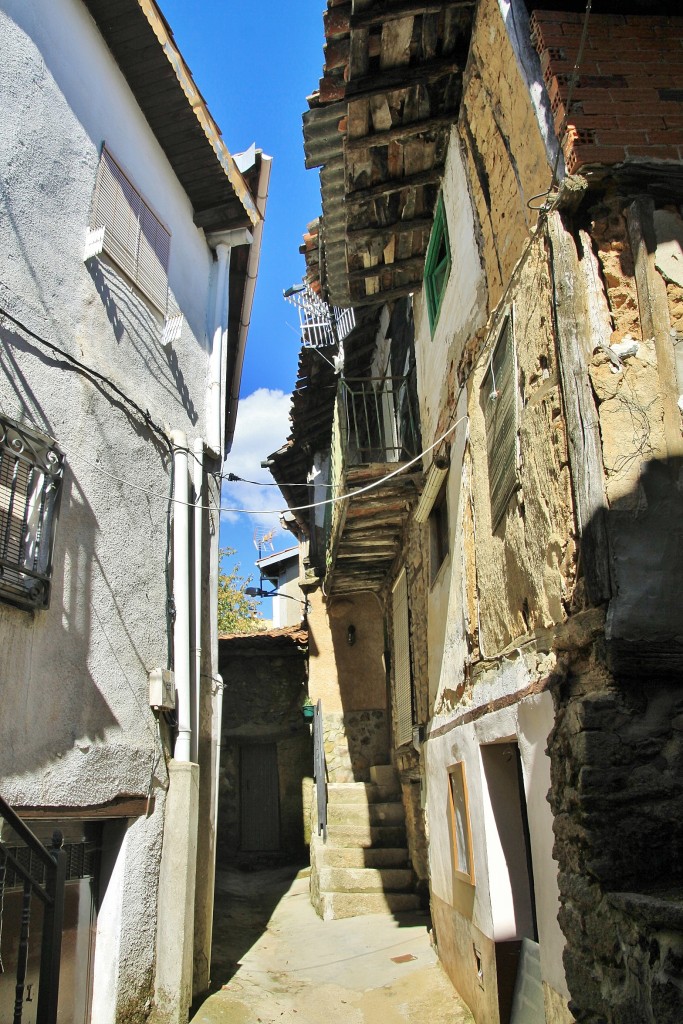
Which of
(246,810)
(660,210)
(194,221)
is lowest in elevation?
(246,810)

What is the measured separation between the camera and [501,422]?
4.98 meters

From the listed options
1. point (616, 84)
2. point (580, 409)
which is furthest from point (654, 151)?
point (580, 409)

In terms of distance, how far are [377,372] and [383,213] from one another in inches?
210

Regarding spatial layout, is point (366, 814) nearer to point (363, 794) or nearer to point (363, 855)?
point (363, 794)

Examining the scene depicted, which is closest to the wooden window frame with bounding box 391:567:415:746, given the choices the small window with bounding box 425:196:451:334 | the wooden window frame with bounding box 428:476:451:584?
the wooden window frame with bounding box 428:476:451:584

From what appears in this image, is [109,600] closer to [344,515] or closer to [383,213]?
[344,515]

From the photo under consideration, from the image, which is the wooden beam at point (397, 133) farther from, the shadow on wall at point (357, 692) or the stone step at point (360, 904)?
the stone step at point (360, 904)

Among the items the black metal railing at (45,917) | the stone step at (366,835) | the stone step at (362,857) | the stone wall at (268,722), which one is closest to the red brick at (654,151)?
the black metal railing at (45,917)

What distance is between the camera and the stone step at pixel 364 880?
8977 millimetres

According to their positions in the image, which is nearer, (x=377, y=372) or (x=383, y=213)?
(x=383, y=213)

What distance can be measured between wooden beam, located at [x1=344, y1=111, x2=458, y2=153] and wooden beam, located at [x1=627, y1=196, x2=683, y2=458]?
114 inches

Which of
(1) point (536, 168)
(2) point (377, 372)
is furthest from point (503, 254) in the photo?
(2) point (377, 372)

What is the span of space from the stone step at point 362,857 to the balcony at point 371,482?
3.74m

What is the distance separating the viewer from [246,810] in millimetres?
13133
